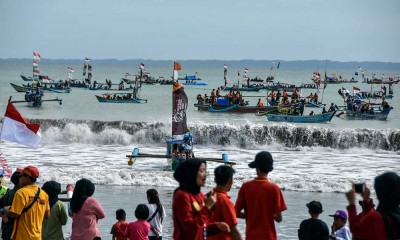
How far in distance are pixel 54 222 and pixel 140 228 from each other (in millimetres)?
1150

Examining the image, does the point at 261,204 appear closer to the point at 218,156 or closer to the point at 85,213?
the point at 85,213

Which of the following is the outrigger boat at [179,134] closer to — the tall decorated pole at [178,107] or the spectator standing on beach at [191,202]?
the tall decorated pole at [178,107]

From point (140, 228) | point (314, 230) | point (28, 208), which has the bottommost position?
point (140, 228)

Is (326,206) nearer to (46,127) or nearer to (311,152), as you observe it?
(311,152)

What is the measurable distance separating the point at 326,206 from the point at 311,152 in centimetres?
1722

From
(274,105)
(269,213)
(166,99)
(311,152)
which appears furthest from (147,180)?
(166,99)

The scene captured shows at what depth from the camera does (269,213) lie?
7730 millimetres

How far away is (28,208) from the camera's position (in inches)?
341

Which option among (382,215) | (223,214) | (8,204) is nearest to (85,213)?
(8,204)

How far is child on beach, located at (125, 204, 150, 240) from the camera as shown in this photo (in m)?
9.89

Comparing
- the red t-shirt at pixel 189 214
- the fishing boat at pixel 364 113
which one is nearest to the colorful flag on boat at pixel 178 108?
the red t-shirt at pixel 189 214

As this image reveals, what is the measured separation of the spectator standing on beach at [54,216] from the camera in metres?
9.12

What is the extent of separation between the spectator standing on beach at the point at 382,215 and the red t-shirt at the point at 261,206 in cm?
124

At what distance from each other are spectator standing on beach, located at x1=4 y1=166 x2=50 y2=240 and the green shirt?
36 centimetres
